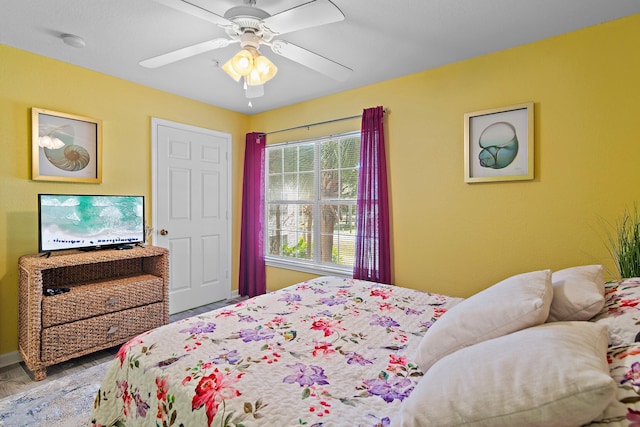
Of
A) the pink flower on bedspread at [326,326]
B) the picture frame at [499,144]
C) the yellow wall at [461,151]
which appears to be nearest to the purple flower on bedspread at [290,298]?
the pink flower on bedspread at [326,326]

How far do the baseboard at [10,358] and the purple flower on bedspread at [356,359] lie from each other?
2941 mm

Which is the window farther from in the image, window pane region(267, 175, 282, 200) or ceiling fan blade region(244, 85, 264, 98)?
ceiling fan blade region(244, 85, 264, 98)

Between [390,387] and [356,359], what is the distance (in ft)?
0.69

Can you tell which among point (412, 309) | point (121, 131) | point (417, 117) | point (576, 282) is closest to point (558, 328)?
point (576, 282)

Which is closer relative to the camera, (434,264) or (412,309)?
(412,309)

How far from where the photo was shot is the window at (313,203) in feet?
11.3

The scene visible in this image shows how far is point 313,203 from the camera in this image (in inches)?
148

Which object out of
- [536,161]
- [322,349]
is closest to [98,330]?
[322,349]

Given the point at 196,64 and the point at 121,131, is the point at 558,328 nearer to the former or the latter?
the point at 196,64

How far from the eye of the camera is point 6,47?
8.16ft

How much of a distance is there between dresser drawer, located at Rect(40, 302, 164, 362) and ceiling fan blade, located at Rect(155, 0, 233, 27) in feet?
7.81

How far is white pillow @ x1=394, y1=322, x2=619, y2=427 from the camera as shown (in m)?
0.61

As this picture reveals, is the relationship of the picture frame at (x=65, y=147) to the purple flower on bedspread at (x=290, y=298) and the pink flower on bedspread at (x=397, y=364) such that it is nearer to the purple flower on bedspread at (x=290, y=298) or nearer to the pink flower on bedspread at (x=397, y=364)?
the purple flower on bedspread at (x=290, y=298)

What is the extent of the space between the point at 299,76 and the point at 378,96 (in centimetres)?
80
